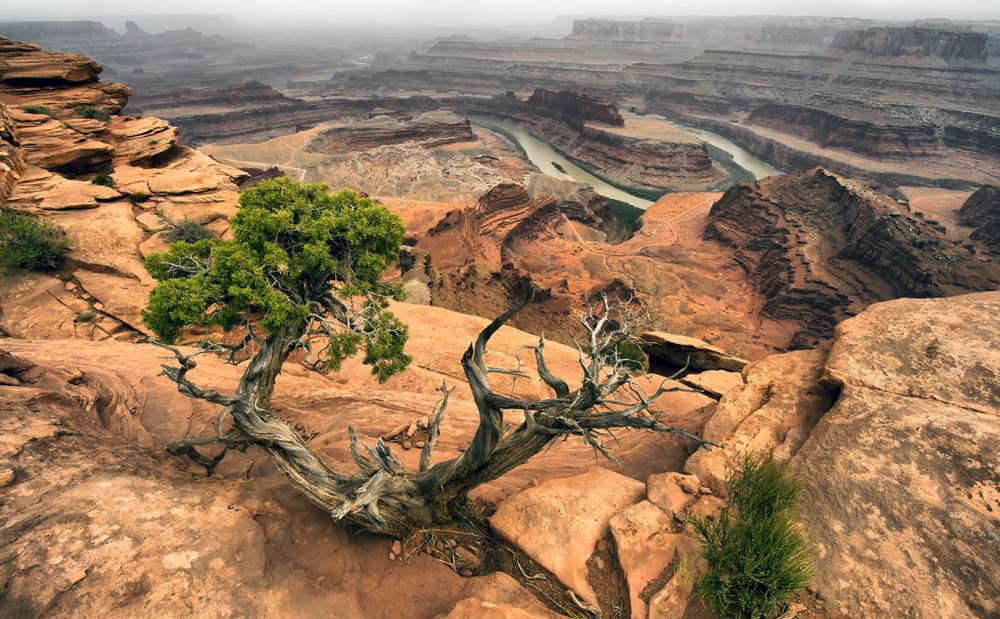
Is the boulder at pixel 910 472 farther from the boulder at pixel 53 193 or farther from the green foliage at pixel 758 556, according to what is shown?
the boulder at pixel 53 193

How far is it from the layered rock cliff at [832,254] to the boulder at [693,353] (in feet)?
62.5

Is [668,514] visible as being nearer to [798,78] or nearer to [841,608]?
[841,608]

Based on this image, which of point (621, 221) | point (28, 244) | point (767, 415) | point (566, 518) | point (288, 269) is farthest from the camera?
point (621, 221)

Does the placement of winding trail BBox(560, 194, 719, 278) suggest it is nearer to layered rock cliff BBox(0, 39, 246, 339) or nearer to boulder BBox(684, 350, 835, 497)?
boulder BBox(684, 350, 835, 497)

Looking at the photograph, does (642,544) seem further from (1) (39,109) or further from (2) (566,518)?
(1) (39,109)

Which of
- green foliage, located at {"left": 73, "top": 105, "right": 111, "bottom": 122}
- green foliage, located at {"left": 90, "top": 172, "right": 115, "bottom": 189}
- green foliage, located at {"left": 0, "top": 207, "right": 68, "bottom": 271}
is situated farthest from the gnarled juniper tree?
green foliage, located at {"left": 73, "top": 105, "right": 111, "bottom": 122}

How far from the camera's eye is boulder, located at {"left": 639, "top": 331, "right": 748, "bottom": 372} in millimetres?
16922

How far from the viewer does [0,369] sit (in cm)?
907

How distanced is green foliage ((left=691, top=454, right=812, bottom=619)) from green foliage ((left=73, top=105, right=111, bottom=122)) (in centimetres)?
3902

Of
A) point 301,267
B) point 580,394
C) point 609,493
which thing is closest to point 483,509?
point 609,493

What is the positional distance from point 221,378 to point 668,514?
12972 millimetres

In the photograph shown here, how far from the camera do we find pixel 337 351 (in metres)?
9.23

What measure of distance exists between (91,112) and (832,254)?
59.1 meters

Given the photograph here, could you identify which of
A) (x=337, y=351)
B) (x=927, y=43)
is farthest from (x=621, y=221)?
(x=927, y=43)
